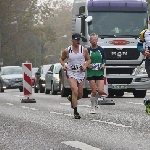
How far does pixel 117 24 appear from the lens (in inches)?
973

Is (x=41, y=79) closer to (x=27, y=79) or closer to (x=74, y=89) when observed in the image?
(x=27, y=79)

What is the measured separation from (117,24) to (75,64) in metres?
9.35

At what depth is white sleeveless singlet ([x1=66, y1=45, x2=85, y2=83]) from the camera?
15.6 m

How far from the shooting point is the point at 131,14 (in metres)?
Answer: 24.8

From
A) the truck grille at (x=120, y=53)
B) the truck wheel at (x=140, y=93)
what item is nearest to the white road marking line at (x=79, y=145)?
the truck grille at (x=120, y=53)

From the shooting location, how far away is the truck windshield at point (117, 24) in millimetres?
24562

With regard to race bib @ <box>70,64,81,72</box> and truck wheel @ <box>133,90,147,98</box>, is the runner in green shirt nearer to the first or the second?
race bib @ <box>70,64,81,72</box>

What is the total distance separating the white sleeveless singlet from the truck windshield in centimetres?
899

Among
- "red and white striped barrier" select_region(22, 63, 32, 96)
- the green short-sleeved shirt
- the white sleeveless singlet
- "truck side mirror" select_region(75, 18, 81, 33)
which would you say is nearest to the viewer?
the white sleeveless singlet

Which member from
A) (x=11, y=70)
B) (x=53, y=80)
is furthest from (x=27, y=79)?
(x=11, y=70)

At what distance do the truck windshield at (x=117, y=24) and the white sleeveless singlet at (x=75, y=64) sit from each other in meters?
8.99

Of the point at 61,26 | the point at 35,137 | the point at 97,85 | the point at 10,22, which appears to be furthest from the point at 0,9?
the point at 61,26

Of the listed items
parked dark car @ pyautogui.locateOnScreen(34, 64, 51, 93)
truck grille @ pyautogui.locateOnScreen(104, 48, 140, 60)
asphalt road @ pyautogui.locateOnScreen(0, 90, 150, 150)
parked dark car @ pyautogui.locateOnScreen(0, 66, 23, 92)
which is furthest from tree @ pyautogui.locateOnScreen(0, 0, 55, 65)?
asphalt road @ pyautogui.locateOnScreen(0, 90, 150, 150)

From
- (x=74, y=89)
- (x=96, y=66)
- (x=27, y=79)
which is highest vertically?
(x=96, y=66)
